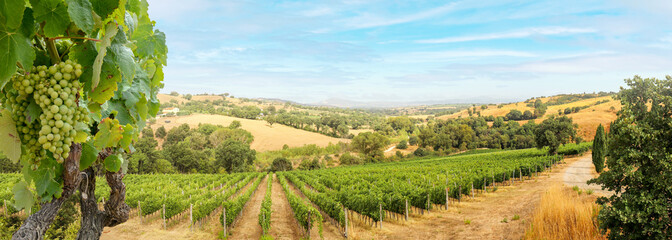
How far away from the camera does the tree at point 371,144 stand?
2832 inches

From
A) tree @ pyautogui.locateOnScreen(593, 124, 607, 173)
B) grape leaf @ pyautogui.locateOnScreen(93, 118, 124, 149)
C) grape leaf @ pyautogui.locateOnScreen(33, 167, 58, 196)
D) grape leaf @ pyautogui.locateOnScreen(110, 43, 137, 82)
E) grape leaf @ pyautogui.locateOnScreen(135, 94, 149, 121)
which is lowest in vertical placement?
tree @ pyautogui.locateOnScreen(593, 124, 607, 173)

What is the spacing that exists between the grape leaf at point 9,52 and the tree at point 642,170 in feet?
29.8

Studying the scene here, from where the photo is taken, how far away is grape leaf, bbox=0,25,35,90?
879mm

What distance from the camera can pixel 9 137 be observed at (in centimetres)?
113

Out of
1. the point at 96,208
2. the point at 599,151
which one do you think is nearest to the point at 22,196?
the point at 96,208

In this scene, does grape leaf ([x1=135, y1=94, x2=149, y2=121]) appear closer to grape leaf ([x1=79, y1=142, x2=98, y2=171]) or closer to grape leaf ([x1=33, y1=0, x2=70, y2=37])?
grape leaf ([x1=79, y1=142, x2=98, y2=171])

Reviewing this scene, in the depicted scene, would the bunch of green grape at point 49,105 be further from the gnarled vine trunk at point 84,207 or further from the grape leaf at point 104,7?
the gnarled vine trunk at point 84,207

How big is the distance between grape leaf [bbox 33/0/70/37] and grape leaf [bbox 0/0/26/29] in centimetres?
12

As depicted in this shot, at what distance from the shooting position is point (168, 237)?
15102mm

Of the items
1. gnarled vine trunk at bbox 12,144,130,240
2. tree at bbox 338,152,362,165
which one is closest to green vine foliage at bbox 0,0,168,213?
gnarled vine trunk at bbox 12,144,130,240

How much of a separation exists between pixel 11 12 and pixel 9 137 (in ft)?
1.79

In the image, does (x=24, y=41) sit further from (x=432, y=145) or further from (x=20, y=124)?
(x=432, y=145)

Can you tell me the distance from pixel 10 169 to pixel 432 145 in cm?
→ 8937

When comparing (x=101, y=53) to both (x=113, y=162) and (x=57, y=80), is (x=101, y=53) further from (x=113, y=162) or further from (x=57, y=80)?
(x=113, y=162)
